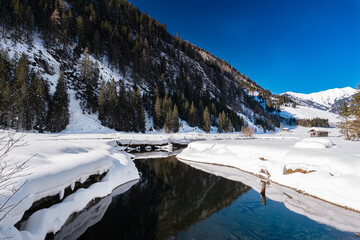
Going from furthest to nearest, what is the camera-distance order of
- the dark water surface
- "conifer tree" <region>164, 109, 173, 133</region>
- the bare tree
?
"conifer tree" <region>164, 109, 173, 133</region> → the dark water surface → the bare tree

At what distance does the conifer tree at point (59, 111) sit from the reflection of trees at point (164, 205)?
126ft

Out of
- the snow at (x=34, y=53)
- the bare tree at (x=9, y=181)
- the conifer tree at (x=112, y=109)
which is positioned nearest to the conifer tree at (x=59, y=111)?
the snow at (x=34, y=53)

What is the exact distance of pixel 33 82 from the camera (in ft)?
144

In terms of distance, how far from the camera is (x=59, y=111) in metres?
46.6

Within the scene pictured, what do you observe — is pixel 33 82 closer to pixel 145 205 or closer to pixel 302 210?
pixel 145 205

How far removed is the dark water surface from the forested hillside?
1033 inches

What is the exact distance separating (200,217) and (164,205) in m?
2.77

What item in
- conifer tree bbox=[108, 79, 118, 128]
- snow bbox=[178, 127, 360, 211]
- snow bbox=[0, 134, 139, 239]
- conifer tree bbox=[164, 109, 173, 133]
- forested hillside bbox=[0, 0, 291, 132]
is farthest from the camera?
conifer tree bbox=[164, 109, 173, 133]

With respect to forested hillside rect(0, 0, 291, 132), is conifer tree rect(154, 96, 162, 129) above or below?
→ below

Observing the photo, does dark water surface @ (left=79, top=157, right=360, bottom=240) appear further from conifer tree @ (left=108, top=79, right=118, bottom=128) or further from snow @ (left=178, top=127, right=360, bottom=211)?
conifer tree @ (left=108, top=79, right=118, bottom=128)

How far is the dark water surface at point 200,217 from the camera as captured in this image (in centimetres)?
882

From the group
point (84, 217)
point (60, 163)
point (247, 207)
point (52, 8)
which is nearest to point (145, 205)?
point (84, 217)

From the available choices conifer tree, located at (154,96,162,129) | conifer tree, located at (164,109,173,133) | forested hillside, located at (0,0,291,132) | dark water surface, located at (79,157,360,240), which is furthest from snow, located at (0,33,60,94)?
dark water surface, located at (79,157,360,240)

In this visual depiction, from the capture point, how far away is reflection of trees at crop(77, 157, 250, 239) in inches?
362
